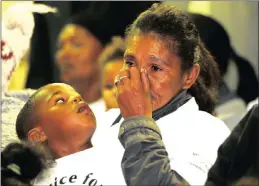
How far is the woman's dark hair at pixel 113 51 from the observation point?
1.43 m

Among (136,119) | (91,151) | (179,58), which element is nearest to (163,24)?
(179,58)

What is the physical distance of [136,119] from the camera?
120cm

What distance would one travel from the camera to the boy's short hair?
1.28 metres

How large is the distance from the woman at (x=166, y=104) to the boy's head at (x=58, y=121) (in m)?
0.08

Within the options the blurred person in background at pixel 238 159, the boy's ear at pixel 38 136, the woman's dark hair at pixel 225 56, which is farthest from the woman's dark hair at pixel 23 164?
the woman's dark hair at pixel 225 56

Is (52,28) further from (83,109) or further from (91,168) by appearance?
(91,168)

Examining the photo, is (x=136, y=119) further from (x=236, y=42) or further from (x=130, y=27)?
(x=236, y=42)

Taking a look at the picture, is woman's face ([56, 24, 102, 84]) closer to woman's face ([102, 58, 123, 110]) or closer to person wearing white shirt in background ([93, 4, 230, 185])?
woman's face ([102, 58, 123, 110])

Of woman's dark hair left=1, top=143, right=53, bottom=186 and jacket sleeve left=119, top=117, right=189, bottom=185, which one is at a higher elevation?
jacket sleeve left=119, top=117, right=189, bottom=185

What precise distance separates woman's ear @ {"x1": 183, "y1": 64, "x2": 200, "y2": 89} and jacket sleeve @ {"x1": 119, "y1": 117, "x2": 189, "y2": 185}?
125 mm

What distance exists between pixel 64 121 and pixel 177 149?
26 centimetres

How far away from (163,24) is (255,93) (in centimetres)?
43

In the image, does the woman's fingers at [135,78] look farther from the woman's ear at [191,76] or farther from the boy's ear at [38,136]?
the boy's ear at [38,136]

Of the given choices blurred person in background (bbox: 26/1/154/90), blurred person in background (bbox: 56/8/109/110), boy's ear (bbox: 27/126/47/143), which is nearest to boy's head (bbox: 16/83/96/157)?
boy's ear (bbox: 27/126/47/143)
